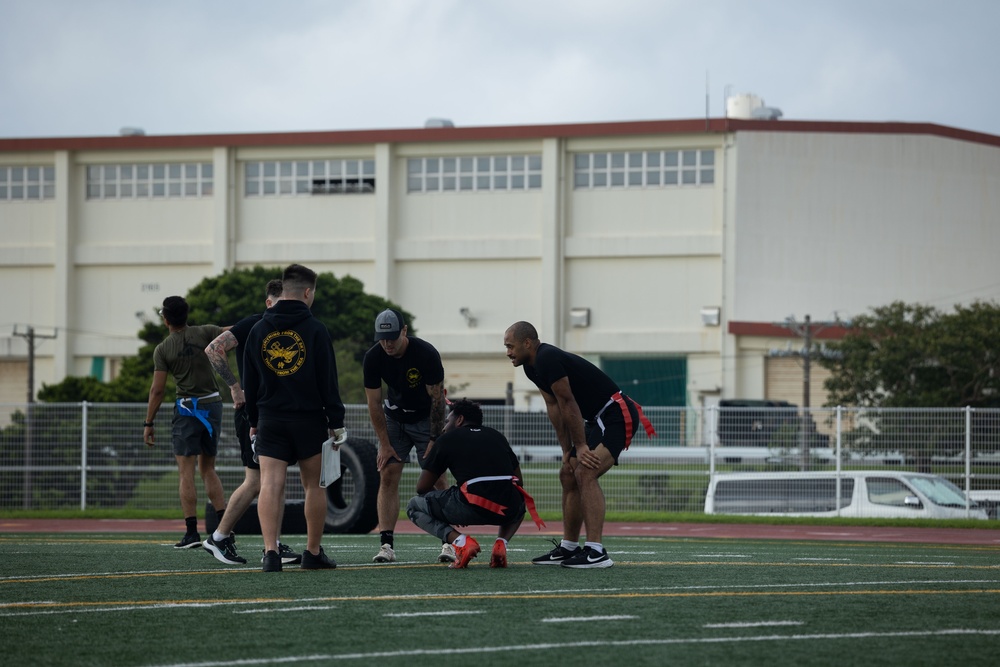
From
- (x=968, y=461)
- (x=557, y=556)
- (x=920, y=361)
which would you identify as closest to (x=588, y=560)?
(x=557, y=556)

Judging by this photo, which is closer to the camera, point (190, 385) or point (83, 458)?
point (190, 385)

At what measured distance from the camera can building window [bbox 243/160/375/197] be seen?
5728cm

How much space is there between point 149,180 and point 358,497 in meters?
47.2

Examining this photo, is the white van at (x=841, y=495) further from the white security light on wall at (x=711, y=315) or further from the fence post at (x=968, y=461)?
the white security light on wall at (x=711, y=315)

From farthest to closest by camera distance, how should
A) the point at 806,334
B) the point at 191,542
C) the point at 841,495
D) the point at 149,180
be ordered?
the point at 149,180 → the point at 806,334 → the point at 841,495 → the point at 191,542

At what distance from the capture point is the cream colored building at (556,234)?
178ft

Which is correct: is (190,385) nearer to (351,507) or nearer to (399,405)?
(399,405)

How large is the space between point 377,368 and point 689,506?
13.4 metres

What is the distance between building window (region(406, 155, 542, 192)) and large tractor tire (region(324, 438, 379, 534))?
42.4 meters

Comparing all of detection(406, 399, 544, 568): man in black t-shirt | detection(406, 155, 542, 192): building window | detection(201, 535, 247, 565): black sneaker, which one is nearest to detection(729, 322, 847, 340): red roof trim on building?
detection(406, 155, 542, 192): building window

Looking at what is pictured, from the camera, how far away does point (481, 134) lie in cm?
5628

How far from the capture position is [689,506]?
2211cm

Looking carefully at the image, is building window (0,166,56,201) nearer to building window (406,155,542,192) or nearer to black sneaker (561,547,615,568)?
building window (406,155,542,192)

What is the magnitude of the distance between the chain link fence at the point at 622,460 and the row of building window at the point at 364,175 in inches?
1323
